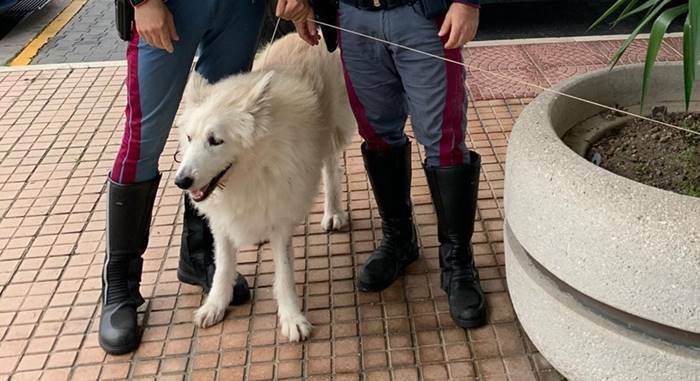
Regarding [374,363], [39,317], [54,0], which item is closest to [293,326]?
[374,363]

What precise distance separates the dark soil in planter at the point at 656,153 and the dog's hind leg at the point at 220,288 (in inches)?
63.5

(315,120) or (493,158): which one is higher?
(315,120)

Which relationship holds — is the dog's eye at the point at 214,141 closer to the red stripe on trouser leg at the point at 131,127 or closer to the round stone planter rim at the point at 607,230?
the red stripe on trouser leg at the point at 131,127

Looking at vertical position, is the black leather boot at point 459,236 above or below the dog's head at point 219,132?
below

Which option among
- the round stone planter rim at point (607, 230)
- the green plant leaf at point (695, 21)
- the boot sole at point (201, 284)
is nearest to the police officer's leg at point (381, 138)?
the boot sole at point (201, 284)

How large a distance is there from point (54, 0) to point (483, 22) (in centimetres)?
551

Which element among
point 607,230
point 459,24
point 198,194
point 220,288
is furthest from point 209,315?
point 607,230

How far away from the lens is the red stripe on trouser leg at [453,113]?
2.70m

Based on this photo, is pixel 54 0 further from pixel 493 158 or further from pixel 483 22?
pixel 493 158

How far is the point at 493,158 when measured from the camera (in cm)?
429

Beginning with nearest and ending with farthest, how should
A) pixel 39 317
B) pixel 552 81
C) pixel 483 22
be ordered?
1. pixel 39 317
2. pixel 552 81
3. pixel 483 22

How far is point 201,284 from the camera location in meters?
3.32

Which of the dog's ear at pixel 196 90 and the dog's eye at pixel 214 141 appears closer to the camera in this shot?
the dog's eye at pixel 214 141

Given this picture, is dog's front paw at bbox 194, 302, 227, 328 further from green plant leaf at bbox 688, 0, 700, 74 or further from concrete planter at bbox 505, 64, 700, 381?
green plant leaf at bbox 688, 0, 700, 74
